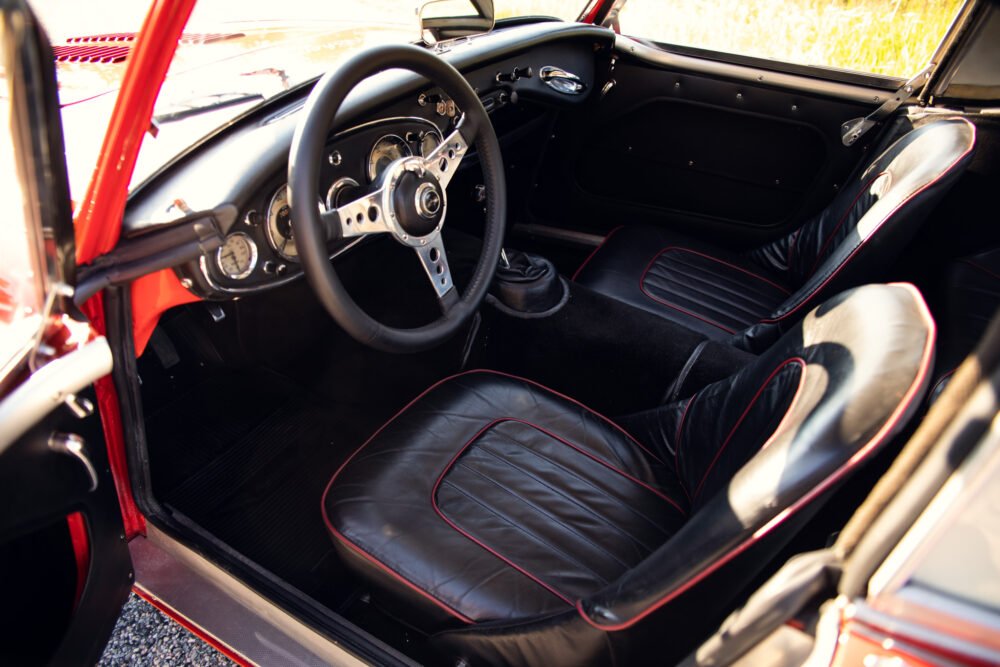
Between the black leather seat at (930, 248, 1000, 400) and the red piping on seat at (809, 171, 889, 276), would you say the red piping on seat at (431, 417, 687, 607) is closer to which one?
the black leather seat at (930, 248, 1000, 400)

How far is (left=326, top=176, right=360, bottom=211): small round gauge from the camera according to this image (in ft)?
4.63

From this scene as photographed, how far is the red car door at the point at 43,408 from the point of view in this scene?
0.86 meters

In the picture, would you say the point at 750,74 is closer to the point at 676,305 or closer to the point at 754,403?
the point at 676,305

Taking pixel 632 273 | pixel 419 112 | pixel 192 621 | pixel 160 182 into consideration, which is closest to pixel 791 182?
pixel 632 273

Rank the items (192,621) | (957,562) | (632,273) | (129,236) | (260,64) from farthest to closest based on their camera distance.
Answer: (632,273) → (260,64) → (192,621) → (129,236) → (957,562)

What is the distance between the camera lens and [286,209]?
1.36 meters

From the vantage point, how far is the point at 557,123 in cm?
258

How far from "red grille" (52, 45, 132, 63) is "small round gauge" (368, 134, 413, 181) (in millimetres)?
576

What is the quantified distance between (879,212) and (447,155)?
104cm

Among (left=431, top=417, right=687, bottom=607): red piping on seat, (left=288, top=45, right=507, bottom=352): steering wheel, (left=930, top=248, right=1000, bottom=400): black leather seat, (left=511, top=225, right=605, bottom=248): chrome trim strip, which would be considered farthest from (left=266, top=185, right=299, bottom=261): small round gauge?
(left=511, top=225, right=605, bottom=248): chrome trim strip

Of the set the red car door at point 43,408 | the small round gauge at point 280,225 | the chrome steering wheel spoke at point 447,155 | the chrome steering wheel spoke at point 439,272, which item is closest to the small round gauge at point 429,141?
the chrome steering wheel spoke at point 447,155

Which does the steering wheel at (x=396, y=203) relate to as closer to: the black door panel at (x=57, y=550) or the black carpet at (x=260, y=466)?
the black door panel at (x=57, y=550)

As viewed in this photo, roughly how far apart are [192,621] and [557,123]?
79.2 inches

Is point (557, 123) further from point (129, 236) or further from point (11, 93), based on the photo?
point (11, 93)
